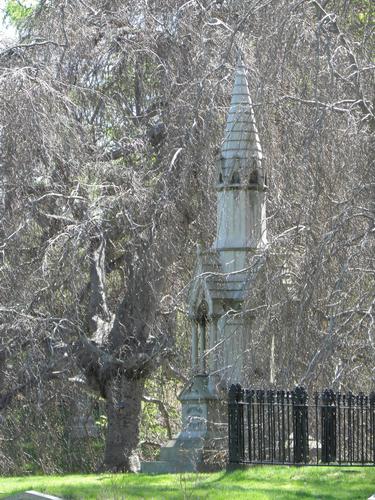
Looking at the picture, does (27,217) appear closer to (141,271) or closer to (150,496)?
(141,271)

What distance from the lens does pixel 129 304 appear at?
786 inches

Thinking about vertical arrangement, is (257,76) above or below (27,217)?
above

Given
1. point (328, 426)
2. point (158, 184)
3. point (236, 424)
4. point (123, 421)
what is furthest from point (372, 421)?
point (123, 421)

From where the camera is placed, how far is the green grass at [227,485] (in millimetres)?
12320

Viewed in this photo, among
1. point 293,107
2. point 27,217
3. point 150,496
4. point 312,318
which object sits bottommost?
point 150,496

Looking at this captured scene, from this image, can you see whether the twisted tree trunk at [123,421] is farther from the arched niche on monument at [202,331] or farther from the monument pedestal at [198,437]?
the monument pedestal at [198,437]

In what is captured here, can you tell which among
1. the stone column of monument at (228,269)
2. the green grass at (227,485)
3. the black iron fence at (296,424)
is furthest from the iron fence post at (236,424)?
the stone column of monument at (228,269)

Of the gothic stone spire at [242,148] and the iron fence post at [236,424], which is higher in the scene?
the gothic stone spire at [242,148]

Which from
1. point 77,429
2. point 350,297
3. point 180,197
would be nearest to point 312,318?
point 350,297

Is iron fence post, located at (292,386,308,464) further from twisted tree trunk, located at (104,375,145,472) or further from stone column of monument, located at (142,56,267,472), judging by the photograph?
twisted tree trunk, located at (104,375,145,472)

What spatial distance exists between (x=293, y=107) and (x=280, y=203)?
1181mm

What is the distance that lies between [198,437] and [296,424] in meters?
2.08

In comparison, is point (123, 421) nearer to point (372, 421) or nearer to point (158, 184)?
Result: point (158, 184)

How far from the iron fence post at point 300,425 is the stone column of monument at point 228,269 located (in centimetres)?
177
